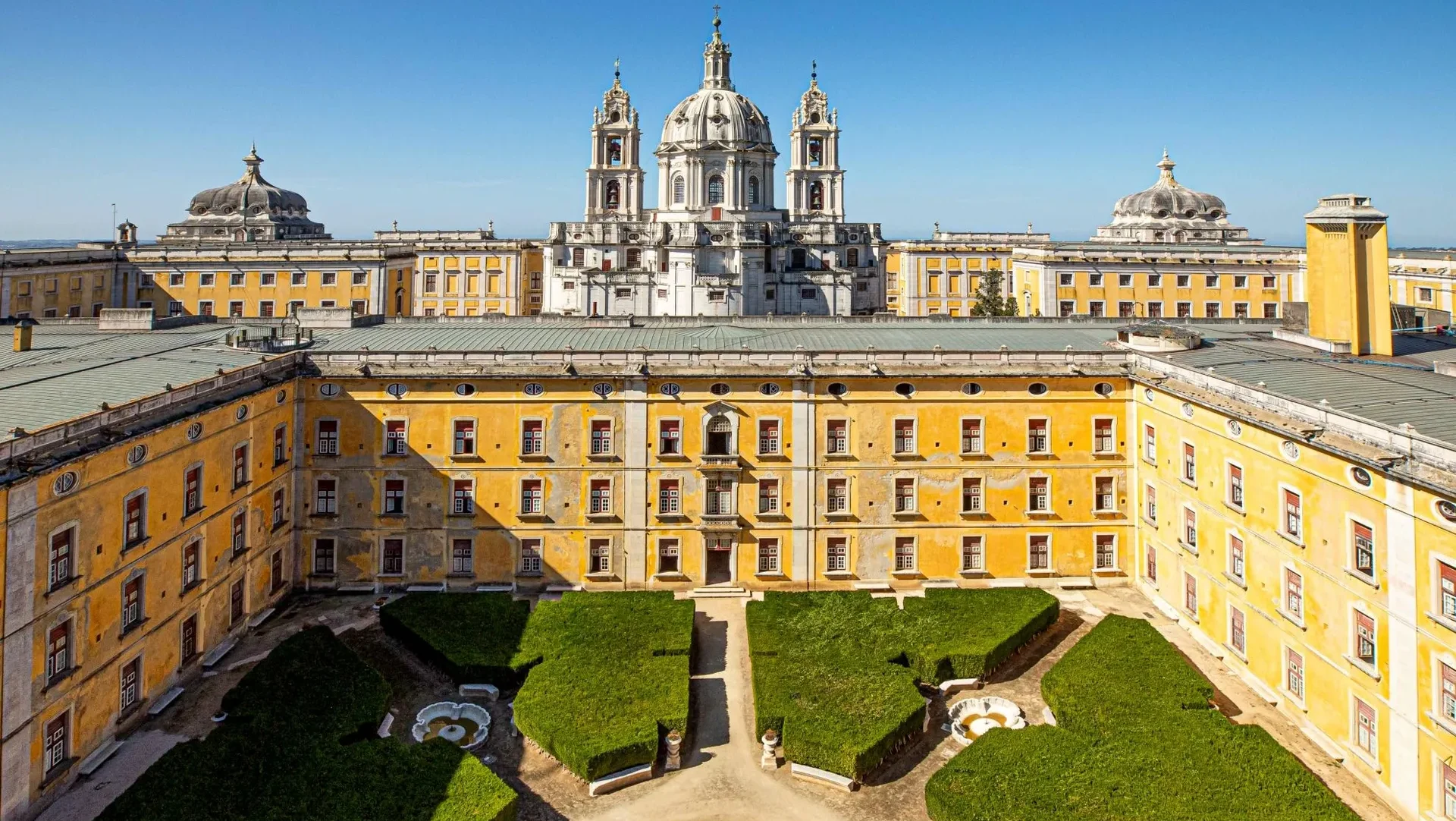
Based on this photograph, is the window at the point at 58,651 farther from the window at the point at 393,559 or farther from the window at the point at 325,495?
the window at the point at 393,559

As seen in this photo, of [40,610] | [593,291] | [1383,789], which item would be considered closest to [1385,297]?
[1383,789]

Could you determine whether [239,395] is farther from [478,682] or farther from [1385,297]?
[1385,297]

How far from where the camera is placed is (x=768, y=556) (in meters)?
47.3

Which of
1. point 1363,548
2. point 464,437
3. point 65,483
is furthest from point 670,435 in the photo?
point 1363,548

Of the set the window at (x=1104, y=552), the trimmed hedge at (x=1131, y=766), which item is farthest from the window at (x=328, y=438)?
the window at (x=1104, y=552)

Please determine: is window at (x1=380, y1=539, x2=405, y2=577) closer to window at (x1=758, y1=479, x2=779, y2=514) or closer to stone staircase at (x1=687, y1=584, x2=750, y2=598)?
stone staircase at (x1=687, y1=584, x2=750, y2=598)

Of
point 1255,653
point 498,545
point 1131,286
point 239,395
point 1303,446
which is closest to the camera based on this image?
point 1303,446

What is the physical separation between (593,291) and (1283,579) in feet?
277

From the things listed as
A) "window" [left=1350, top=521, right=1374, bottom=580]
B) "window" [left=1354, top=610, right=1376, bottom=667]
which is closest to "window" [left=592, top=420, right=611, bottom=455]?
"window" [left=1350, top=521, right=1374, bottom=580]

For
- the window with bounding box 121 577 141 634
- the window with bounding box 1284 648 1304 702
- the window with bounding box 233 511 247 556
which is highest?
the window with bounding box 121 577 141 634

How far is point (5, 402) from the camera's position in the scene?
111 ft

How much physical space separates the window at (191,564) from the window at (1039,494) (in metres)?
35.2

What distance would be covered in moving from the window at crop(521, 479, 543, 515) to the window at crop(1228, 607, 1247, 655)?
95.0 ft

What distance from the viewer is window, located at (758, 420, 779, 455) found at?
46938 millimetres
